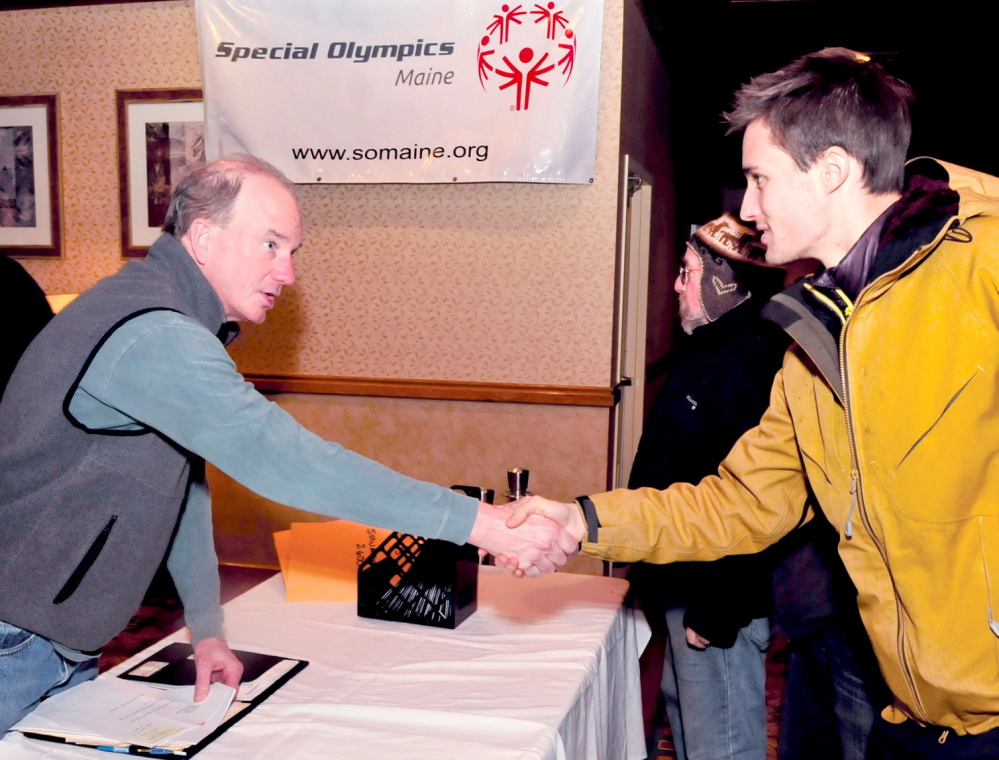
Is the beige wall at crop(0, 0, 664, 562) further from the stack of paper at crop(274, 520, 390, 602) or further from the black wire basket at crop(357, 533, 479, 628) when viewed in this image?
the black wire basket at crop(357, 533, 479, 628)

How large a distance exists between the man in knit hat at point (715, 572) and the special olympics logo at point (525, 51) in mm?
1586

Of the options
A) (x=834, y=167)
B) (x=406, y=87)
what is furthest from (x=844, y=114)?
(x=406, y=87)

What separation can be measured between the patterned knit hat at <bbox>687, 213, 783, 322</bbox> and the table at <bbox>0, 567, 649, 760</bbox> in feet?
2.72

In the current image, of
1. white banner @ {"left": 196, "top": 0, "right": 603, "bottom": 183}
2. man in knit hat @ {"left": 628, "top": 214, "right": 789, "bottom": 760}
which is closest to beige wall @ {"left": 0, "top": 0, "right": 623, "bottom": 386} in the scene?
white banner @ {"left": 196, "top": 0, "right": 603, "bottom": 183}

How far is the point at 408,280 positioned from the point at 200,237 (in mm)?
2424

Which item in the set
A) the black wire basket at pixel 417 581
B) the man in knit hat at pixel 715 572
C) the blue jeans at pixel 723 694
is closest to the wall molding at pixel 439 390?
the man in knit hat at pixel 715 572

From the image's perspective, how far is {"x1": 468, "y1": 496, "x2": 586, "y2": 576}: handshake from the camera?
158 cm

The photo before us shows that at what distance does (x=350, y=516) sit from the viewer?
1.38 metres

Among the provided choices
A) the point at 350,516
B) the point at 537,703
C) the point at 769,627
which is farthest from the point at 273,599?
the point at 769,627

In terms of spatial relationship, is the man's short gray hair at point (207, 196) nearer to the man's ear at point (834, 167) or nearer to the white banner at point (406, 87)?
the man's ear at point (834, 167)

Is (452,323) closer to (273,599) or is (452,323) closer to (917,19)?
(273,599)

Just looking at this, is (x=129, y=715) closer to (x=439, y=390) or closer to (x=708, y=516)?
(x=708, y=516)

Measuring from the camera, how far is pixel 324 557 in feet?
6.27

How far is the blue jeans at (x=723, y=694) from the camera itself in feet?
7.00
